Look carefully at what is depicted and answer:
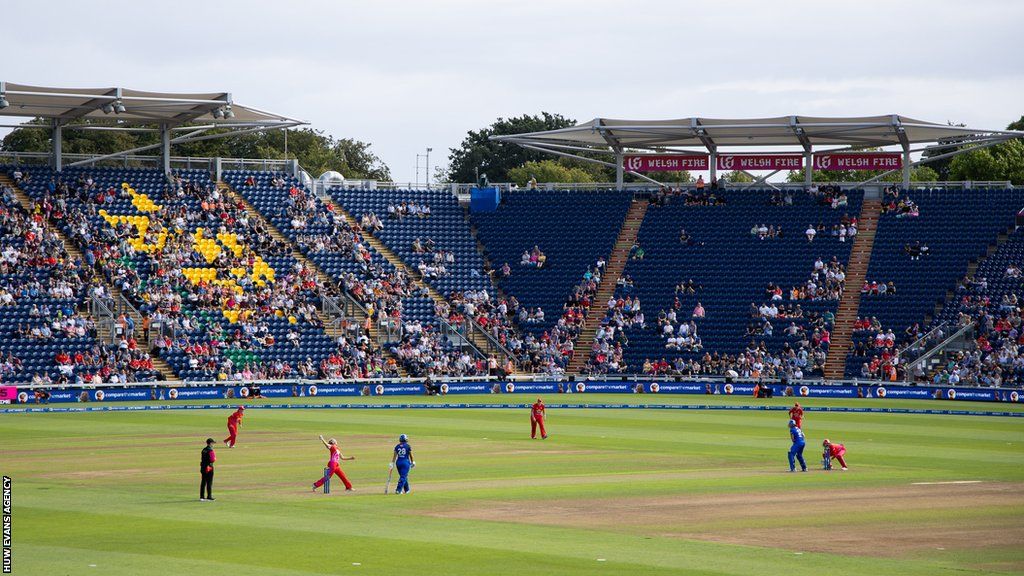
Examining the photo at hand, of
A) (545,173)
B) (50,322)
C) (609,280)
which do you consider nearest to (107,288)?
(50,322)

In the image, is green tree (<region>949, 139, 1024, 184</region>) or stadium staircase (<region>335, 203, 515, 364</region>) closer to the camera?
stadium staircase (<region>335, 203, 515, 364</region>)

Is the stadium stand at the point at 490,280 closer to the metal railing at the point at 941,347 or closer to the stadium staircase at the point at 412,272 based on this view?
the stadium staircase at the point at 412,272

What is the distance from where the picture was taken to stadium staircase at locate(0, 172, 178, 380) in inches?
2549

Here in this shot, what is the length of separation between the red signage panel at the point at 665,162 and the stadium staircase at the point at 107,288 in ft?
105

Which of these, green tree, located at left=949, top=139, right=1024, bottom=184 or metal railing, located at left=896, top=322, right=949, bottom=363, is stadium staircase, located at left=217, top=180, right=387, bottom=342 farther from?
green tree, located at left=949, top=139, right=1024, bottom=184

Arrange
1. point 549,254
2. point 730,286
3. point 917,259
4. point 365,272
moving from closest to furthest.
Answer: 1. point 917,259
2. point 730,286
3. point 365,272
4. point 549,254

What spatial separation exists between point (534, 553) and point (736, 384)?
45.6 m

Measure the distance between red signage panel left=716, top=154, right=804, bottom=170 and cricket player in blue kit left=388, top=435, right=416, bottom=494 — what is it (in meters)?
53.4

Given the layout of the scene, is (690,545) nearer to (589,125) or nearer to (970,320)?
(970,320)

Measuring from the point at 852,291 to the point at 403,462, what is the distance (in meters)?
46.7

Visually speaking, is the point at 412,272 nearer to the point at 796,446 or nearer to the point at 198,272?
the point at 198,272

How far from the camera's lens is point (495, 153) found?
14412cm

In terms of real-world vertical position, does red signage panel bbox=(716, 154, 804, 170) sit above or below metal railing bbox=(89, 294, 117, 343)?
above

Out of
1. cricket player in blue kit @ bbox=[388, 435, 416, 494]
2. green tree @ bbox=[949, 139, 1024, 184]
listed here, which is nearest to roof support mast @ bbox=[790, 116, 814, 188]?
green tree @ bbox=[949, 139, 1024, 184]
